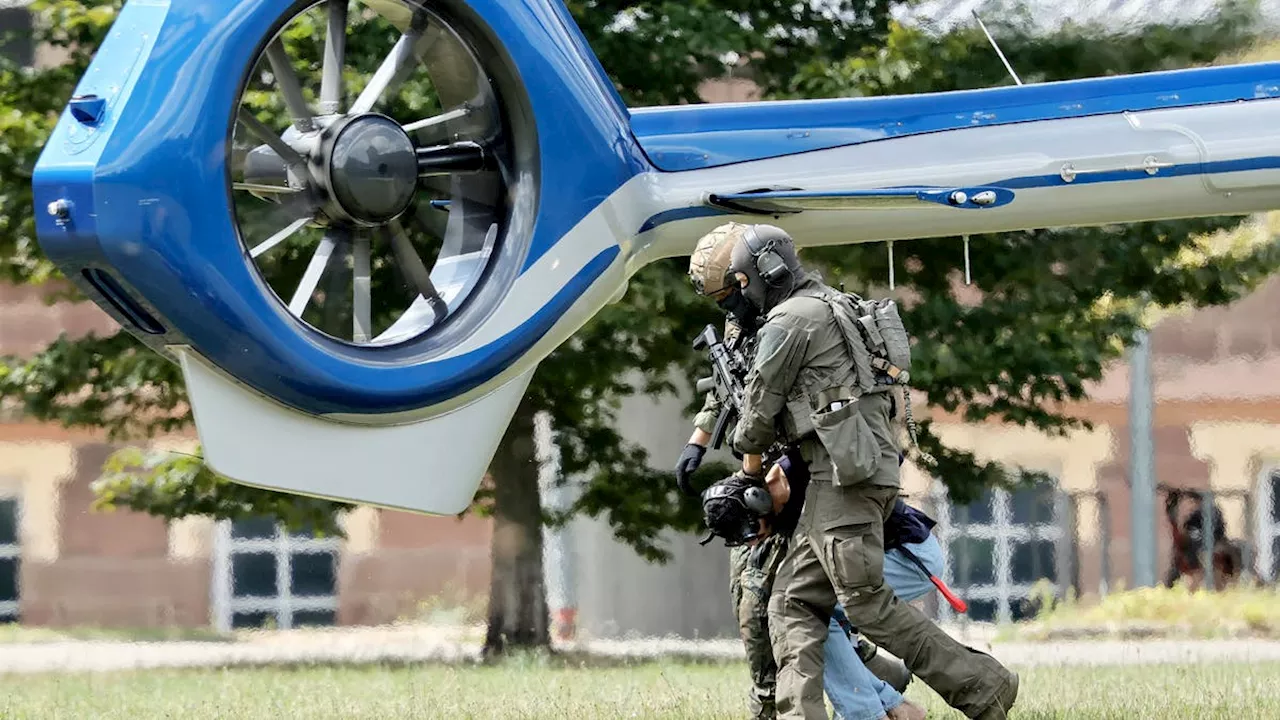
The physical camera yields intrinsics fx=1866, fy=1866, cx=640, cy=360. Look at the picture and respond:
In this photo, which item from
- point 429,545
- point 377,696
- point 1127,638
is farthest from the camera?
point 429,545

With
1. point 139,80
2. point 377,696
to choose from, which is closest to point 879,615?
point 139,80

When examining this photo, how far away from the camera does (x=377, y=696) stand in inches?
354

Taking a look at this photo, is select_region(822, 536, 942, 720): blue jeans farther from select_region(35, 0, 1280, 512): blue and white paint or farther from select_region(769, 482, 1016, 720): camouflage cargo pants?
select_region(35, 0, 1280, 512): blue and white paint

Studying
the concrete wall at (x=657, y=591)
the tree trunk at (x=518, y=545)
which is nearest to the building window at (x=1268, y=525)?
the concrete wall at (x=657, y=591)

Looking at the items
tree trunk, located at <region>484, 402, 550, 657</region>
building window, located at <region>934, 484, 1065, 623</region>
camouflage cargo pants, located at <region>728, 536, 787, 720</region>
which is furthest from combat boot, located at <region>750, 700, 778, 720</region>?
building window, located at <region>934, 484, 1065, 623</region>

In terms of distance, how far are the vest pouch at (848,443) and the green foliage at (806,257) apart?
16.4 feet

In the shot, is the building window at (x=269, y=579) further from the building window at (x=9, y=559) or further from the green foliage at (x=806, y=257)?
the green foliage at (x=806, y=257)

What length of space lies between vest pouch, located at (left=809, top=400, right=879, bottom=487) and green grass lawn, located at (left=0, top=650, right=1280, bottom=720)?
6.63 feet

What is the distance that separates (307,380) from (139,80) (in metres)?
1.05

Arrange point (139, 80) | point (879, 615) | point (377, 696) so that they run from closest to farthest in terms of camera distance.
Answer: point (139, 80) → point (879, 615) → point (377, 696)

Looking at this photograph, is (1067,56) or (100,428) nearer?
(1067,56)

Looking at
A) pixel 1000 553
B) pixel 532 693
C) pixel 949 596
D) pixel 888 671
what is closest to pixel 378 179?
pixel 949 596

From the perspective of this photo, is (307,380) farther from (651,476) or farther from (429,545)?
(429,545)

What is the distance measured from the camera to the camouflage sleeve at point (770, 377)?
19.9 ft
